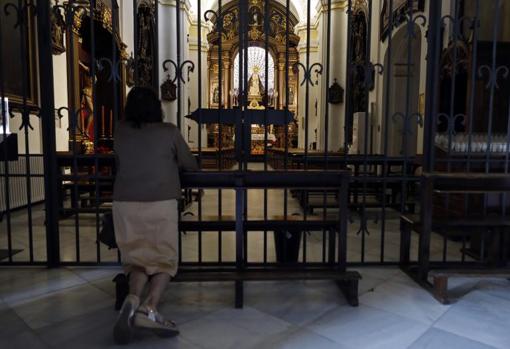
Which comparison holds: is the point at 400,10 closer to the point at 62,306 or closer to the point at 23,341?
the point at 62,306

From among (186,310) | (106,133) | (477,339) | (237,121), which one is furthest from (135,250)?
(106,133)

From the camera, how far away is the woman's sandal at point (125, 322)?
199cm

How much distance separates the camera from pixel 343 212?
2664 mm

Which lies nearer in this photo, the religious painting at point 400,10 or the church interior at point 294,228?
the church interior at point 294,228

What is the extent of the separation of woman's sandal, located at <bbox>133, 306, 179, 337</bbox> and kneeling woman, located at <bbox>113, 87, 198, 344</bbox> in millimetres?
113

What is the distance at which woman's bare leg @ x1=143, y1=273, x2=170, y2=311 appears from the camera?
7.08 ft

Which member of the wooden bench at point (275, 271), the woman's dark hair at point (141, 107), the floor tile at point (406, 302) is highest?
the woman's dark hair at point (141, 107)

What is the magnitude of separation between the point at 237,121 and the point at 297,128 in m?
14.4

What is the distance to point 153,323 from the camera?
2.06 m

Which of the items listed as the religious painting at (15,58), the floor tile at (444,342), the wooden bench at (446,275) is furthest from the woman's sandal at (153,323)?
the religious painting at (15,58)

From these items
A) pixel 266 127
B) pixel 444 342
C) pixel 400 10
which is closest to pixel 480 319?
pixel 444 342

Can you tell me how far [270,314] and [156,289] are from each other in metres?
0.73

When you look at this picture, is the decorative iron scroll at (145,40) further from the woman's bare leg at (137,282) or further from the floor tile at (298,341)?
the floor tile at (298,341)

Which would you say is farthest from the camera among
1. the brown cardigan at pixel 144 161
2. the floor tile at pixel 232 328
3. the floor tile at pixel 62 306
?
the floor tile at pixel 62 306
